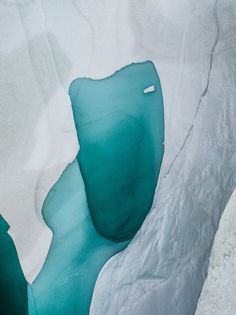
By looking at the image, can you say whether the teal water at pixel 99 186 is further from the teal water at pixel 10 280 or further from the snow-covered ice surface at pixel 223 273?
the snow-covered ice surface at pixel 223 273

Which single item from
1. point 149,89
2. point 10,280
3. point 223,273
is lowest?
point 223,273

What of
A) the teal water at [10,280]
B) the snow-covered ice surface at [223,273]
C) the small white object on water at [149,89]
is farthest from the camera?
the snow-covered ice surface at [223,273]

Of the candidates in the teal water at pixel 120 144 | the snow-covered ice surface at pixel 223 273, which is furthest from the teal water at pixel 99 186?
the snow-covered ice surface at pixel 223 273

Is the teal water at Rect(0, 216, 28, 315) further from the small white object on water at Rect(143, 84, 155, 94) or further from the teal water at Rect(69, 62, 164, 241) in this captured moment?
the small white object on water at Rect(143, 84, 155, 94)

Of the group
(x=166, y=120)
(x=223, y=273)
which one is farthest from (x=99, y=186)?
(x=223, y=273)

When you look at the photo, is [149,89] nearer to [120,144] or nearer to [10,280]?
[120,144]

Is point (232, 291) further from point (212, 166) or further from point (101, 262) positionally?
point (101, 262)

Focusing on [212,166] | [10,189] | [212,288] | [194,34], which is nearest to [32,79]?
[10,189]
